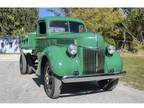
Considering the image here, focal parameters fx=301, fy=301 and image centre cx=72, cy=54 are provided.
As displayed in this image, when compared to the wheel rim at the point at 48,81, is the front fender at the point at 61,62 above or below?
above

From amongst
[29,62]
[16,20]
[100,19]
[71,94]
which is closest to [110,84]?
[71,94]

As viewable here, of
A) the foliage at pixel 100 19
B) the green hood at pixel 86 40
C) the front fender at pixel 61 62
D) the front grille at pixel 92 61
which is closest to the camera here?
the front fender at pixel 61 62

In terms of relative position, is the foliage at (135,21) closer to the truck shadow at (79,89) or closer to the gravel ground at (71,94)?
the gravel ground at (71,94)

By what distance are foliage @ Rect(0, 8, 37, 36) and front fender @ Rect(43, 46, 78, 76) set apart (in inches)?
1055

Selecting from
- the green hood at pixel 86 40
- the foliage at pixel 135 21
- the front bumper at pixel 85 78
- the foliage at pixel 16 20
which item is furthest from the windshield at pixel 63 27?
the foliage at pixel 16 20

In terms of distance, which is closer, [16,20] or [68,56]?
[68,56]

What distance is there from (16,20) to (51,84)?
28180mm

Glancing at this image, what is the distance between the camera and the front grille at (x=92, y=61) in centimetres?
771

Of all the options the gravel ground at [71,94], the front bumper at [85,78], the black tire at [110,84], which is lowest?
the gravel ground at [71,94]

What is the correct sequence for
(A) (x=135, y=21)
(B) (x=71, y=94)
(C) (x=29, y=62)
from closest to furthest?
(B) (x=71, y=94)
(C) (x=29, y=62)
(A) (x=135, y=21)

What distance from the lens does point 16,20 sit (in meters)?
35.1

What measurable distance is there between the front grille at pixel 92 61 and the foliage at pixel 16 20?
1058 inches

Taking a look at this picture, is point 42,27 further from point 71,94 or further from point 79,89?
point 71,94
